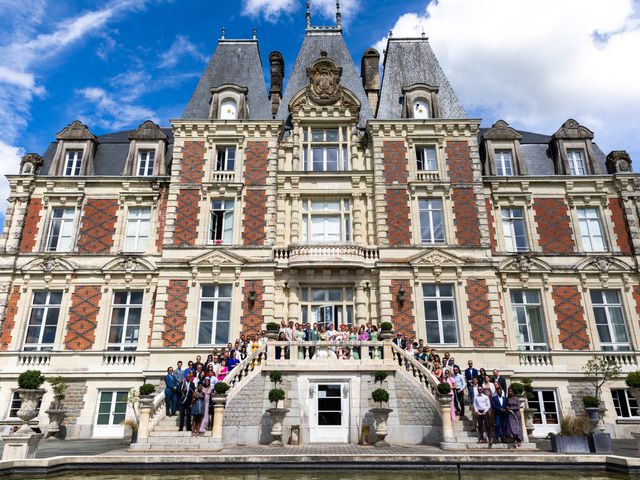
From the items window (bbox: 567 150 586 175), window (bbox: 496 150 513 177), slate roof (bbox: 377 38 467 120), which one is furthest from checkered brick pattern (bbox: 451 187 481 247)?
window (bbox: 567 150 586 175)

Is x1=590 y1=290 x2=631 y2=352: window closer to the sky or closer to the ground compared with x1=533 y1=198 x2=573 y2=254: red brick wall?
closer to the ground

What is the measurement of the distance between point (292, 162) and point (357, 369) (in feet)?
32.4

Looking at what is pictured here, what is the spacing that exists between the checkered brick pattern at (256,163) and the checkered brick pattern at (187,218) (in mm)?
2272

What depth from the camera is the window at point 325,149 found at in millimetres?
20547

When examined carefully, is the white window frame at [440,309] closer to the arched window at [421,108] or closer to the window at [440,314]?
the window at [440,314]

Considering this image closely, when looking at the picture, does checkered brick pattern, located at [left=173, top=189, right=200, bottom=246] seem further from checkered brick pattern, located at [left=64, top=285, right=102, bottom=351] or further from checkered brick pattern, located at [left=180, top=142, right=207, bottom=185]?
checkered brick pattern, located at [left=64, top=285, right=102, bottom=351]

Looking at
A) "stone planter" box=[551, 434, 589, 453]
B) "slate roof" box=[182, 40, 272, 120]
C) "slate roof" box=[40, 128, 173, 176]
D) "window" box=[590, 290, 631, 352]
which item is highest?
"slate roof" box=[182, 40, 272, 120]

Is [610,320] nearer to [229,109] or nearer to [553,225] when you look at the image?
[553,225]

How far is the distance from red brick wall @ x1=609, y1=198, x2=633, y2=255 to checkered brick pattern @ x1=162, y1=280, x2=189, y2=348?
17.9m

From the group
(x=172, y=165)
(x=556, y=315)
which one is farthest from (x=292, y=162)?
(x=556, y=315)

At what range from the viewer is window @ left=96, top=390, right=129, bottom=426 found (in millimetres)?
17516

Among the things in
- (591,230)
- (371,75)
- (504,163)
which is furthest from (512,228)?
(371,75)

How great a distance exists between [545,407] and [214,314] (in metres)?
13.0

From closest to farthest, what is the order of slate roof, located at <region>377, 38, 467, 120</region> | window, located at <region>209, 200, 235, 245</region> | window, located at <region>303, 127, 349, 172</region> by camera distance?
1. window, located at <region>209, 200, 235, 245</region>
2. window, located at <region>303, 127, 349, 172</region>
3. slate roof, located at <region>377, 38, 467, 120</region>
